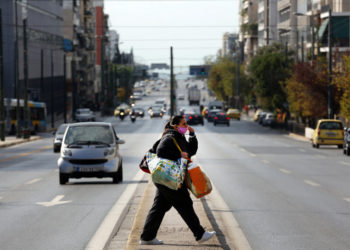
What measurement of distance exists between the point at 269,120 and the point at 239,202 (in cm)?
7718

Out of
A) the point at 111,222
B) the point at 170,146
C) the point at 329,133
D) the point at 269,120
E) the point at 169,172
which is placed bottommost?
the point at 269,120

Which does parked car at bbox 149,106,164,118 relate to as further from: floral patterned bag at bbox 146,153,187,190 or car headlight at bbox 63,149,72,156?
floral patterned bag at bbox 146,153,187,190

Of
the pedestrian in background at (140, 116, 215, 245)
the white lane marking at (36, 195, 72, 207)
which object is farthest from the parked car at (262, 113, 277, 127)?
the pedestrian in background at (140, 116, 215, 245)

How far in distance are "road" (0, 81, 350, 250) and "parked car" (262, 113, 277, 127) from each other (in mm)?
56663

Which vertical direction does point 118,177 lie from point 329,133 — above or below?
above

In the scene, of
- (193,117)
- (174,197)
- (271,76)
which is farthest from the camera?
(193,117)

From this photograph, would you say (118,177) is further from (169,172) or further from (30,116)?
(30,116)

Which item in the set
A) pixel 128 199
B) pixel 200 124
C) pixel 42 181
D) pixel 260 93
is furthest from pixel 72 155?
pixel 200 124

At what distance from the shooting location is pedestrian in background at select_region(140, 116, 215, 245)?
1141cm

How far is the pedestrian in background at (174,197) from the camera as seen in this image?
1141cm

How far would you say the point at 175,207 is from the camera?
11.4 metres

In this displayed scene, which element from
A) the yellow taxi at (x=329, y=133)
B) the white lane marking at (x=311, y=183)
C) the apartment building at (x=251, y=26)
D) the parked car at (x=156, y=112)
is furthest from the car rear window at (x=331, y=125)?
the apartment building at (x=251, y=26)

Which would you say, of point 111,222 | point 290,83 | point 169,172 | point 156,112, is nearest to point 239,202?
point 111,222

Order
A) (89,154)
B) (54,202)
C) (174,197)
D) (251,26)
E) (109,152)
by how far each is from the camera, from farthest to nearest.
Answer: (251,26), (109,152), (89,154), (54,202), (174,197)
